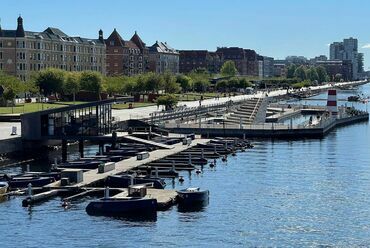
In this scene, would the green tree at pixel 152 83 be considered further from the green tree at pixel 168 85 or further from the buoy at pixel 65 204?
the buoy at pixel 65 204

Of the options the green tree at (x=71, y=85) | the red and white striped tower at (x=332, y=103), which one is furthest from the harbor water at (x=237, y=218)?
the green tree at (x=71, y=85)

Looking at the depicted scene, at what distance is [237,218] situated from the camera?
49250mm

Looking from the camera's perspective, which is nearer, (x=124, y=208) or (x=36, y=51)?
(x=124, y=208)

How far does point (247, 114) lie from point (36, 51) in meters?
68.4

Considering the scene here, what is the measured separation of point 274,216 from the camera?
50188 millimetres

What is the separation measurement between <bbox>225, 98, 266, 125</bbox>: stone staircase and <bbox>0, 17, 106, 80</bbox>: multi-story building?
199 feet

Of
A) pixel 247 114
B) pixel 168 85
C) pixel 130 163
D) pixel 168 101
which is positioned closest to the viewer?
pixel 130 163

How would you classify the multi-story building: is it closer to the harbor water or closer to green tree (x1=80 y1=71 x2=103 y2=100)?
green tree (x1=80 y1=71 x2=103 y2=100)

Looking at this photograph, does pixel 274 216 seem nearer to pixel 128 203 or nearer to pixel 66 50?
pixel 128 203

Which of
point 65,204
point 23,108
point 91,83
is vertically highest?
point 91,83

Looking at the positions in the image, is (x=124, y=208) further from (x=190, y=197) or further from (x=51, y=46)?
(x=51, y=46)

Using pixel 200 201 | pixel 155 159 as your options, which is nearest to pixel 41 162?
pixel 155 159

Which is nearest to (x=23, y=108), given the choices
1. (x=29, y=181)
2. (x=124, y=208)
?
(x=29, y=181)

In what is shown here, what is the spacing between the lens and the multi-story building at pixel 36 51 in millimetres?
168000
